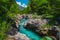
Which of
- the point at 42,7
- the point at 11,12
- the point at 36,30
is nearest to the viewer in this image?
the point at 36,30

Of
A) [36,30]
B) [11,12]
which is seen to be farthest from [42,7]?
[36,30]

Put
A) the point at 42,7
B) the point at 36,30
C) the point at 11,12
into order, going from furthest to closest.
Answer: the point at 42,7 < the point at 11,12 < the point at 36,30

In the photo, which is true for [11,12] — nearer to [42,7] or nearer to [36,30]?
[36,30]

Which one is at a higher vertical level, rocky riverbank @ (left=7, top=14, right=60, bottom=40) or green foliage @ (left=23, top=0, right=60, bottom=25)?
green foliage @ (left=23, top=0, right=60, bottom=25)

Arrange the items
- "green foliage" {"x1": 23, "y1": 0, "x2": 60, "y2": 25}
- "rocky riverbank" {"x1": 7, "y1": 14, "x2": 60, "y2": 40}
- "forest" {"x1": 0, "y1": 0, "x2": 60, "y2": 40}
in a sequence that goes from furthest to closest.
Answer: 1. "green foliage" {"x1": 23, "y1": 0, "x2": 60, "y2": 25}
2. "rocky riverbank" {"x1": 7, "y1": 14, "x2": 60, "y2": 40}
3. "forest" {"x1": 0, "y1": 0, "x2": 60, "y2": 40}

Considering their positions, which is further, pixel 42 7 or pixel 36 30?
pixel 42 7

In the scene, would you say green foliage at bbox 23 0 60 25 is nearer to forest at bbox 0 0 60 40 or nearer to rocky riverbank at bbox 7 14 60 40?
forest at bbox 0 0 60 40

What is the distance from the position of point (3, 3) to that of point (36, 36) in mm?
4555

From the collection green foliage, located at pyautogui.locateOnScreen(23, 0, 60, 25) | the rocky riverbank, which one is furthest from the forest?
the rocky riverbank

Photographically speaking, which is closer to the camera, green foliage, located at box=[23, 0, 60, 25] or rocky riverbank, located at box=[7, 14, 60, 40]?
rocky riverbank, located at box=[7, 14, 60, 40]

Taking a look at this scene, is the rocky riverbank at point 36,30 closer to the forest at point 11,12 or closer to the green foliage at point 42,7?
the forest at point 11,12

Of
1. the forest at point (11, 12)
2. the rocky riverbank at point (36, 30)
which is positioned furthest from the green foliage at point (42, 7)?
the rocky riverbank at point (36, 30)

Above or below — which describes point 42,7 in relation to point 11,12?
above

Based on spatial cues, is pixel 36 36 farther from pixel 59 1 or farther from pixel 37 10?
pixel 37 10
